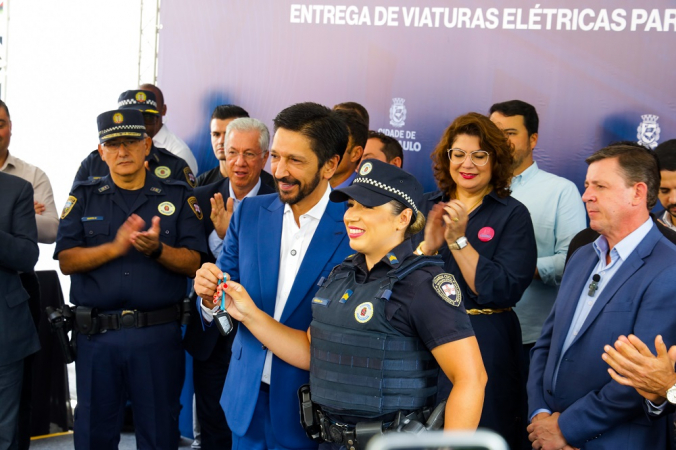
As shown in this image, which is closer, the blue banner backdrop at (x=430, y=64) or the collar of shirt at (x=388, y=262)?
the collar of shirt at (x=388, y=262)

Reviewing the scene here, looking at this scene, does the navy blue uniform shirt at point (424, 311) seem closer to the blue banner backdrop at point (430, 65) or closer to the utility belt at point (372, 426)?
the utility belt at point (372, 426)

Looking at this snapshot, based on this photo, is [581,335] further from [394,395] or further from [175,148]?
[175,148]

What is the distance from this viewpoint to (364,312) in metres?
2.35

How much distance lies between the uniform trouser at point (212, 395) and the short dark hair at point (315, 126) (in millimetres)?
1842

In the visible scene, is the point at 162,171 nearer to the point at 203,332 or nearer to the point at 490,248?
the point at 203,332

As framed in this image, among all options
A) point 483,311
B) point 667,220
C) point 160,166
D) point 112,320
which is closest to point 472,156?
point 483,311

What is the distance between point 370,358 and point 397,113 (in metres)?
3.16

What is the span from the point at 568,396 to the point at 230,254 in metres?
1.36

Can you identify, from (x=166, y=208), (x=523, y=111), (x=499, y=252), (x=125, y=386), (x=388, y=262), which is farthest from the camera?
(x=523, y=111)

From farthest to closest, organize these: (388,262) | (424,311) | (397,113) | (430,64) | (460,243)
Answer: (397,113) < (430,64) < (460,243) < (388,262) < (424,311)

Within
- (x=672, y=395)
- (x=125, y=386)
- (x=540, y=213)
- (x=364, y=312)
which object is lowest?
(x=125, y=386)

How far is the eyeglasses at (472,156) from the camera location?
12.2 ft

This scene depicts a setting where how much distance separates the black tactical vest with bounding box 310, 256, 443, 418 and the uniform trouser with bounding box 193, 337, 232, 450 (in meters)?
2.00

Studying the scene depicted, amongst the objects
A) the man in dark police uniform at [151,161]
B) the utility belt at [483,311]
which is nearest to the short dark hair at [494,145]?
the utility belt at [483,311]
